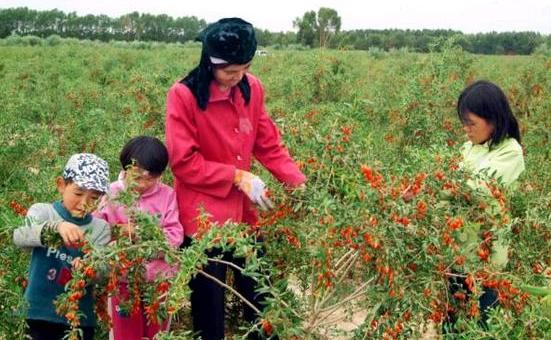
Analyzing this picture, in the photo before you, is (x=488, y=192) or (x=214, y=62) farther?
(x=214, y=62)

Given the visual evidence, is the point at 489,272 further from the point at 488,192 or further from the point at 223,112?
the point at 223,112

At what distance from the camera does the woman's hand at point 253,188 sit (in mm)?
2838

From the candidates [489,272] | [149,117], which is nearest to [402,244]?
[489,272]

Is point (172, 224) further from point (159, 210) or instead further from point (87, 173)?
point (87, 173)

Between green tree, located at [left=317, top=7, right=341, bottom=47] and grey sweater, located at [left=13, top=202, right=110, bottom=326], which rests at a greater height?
green tree, located at [left=317, top=7, right=341, bottom=47]

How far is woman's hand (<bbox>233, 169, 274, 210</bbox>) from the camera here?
2838mm

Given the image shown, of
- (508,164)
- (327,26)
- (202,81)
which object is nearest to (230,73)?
(202,81)

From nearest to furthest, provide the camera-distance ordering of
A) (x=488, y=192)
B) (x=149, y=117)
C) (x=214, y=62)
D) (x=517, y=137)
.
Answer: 1. (x=488, y=192)
2. (x=214, y=62)
3. (x=517, y=137)
4. (x=149, y=117)

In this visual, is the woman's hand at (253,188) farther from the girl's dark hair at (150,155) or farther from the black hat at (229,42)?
the black hat at (229,42)

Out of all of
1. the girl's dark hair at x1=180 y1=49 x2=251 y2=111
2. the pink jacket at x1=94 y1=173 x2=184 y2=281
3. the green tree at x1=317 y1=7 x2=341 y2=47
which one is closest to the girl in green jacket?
the girl's dark hair at x1=180 y1=49 x2=251 y2=111

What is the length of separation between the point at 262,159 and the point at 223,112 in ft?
1.15

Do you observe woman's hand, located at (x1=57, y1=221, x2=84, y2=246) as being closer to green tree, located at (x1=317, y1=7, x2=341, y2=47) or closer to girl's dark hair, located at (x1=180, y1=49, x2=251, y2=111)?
girl's dark hair, located at (x1=180, y1=49, x2=251, y2=111)

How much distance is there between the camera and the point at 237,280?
3.35 meters

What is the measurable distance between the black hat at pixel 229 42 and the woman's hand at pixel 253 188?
0.48 m
